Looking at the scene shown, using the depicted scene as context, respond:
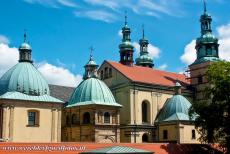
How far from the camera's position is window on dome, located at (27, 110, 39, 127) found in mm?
46312

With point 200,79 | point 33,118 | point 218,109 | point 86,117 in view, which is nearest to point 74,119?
point 86,117

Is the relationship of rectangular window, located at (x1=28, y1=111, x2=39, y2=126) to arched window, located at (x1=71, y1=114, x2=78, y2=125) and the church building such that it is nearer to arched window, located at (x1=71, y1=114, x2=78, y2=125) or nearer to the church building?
the church building

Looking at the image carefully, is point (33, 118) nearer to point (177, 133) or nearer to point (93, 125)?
point (93, 125)

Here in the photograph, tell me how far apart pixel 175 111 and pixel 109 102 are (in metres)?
10.1

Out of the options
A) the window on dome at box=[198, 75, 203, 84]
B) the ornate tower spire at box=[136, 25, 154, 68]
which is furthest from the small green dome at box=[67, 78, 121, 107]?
the ornate tower spire at box=[136, 25, 154, 68]

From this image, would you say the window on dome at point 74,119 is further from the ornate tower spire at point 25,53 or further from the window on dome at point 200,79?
the window on dome at point 200,79

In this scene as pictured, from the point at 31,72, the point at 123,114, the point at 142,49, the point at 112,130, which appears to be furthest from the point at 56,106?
the point at 142,49

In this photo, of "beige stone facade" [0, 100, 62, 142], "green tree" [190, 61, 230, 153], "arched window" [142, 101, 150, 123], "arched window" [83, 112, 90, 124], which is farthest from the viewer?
"arched window" [142, 101, 150, 123]

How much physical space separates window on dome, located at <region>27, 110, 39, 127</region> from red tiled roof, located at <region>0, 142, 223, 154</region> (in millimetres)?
8364

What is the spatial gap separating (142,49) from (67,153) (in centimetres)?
5314

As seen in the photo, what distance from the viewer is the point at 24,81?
47.8 m

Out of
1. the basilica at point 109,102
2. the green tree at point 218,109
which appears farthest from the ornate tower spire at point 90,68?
the green tree at point 218,109

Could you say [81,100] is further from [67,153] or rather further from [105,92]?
[67,153]

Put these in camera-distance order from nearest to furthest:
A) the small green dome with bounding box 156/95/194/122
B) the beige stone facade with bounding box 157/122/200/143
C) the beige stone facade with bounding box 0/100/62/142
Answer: the beige stone facade with bounding box 0/100/62/142 → the beige stone facade with bounding box 157/122/200/143 → the small green dome with bounding box 156/95/194/122
